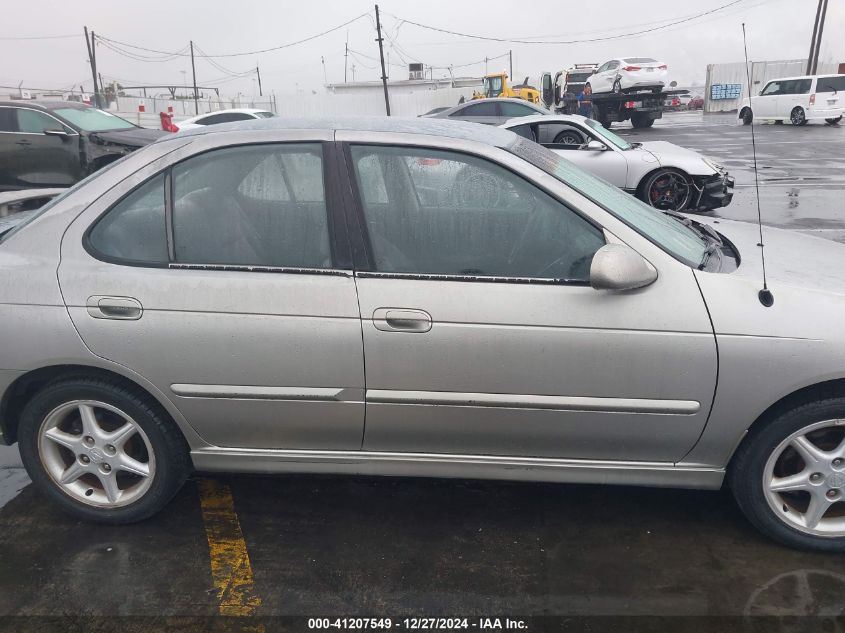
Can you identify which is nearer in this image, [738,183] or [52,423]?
[52,423]

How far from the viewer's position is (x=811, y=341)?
2.56 m

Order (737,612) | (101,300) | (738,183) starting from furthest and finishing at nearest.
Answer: (738,183) → (101,300) → (737,612)

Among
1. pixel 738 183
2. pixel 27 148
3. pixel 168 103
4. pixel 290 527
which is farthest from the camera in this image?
pixel 168 103

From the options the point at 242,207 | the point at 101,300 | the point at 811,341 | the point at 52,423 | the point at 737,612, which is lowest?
the point at 737,612

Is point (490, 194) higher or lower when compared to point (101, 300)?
higher

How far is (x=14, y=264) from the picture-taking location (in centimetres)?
288

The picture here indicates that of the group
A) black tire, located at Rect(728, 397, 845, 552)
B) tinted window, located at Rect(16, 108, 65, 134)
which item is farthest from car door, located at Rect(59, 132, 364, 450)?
tinted window, located at Rect(16, 108, 65, 134)

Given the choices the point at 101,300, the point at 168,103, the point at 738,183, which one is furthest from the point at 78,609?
the point at 168,103

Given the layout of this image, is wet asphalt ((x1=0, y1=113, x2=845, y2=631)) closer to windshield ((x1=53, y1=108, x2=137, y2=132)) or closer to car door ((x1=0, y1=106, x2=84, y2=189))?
car door ((x1=0, y1=106, x2=84, y2=189))

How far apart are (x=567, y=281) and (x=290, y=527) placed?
62.1 inches

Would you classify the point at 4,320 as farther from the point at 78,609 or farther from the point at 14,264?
the point at 78,609

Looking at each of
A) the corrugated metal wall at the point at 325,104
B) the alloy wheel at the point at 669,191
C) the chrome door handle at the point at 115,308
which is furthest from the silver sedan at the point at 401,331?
the corrugated metal wall at the point at 325,104

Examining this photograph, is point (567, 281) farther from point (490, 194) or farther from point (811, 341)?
point (811, 341)

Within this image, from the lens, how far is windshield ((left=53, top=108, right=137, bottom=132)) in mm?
10797
